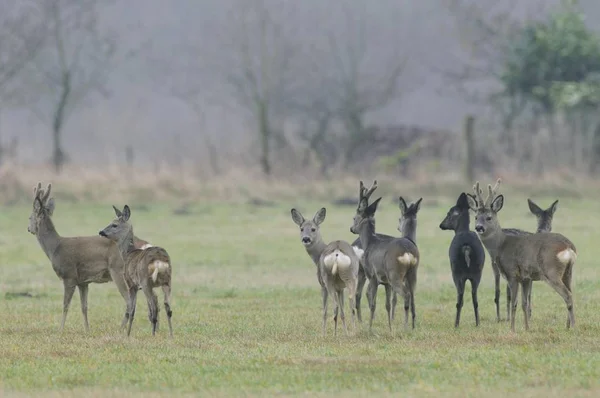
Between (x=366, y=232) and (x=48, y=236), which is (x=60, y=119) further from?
(x=366, y=232)

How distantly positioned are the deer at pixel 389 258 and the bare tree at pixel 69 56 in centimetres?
3437

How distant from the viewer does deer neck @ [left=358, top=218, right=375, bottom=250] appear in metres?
15.8

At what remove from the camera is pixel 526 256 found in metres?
14.8

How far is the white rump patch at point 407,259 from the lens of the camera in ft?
48.6

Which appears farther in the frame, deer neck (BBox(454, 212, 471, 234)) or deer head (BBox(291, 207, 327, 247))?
deer neck (BBox(454, 212, 471, 234))

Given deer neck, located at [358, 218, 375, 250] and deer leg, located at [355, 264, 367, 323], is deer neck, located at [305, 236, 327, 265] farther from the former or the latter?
deer leg, located at [355, 264, 367, 323]

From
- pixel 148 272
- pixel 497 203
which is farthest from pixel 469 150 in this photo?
pixel 148 272

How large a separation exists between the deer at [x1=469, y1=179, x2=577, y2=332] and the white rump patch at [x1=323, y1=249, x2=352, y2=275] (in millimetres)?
1638

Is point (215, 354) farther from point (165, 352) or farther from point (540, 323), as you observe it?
point (540, 323)

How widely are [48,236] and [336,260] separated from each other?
12.0 ft

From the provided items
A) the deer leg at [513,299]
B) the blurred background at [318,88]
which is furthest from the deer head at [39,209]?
the blurred background at [318,88]

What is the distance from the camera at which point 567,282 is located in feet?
48.2

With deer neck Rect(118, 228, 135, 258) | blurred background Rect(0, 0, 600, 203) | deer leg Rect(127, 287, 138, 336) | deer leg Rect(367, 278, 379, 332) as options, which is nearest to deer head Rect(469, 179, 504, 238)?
deer leg Rect(367, 278, 379, 332)

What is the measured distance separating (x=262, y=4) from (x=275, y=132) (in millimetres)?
5625
